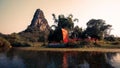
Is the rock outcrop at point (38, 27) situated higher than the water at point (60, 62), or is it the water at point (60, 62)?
the rock outcrop at point (38, 27)

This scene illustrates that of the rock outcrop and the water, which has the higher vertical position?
the rock outcrop

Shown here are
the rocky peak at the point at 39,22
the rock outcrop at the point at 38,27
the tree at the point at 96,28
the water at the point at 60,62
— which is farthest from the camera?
the rocky peak at the point at 39,22

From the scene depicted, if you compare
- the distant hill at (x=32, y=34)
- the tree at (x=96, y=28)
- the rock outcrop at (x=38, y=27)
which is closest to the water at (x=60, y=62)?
the distant hill at (x=32, y=34)

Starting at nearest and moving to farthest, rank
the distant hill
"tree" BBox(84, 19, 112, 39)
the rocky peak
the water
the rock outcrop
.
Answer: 1. the water
2. the distant hill
3. "tree" BBox(84, 19, 112, 39)
4. the rock outcrop
5. the rocky peak

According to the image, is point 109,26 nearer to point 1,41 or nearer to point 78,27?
point 78,27

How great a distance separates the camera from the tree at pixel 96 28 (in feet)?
183

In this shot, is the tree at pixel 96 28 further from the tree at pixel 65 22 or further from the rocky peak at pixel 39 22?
the rocky peak at pixel 39 22

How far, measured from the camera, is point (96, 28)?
57.2 meters

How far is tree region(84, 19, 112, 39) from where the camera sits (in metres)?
55.7

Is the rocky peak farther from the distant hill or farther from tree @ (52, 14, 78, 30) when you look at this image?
tree @ (52, 14, 78, 30)

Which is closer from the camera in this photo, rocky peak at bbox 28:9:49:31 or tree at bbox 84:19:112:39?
tree at bbox 84:19:112:39

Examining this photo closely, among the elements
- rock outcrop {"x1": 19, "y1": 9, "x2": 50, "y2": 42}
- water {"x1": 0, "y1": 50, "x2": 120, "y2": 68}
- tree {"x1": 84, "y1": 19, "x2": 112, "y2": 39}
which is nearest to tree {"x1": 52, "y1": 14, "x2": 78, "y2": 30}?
tree {"x1": 84, "y1": 19, "x2": 112, "y2": 39}

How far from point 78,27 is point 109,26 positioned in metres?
9.78

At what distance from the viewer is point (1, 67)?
1550 cm
